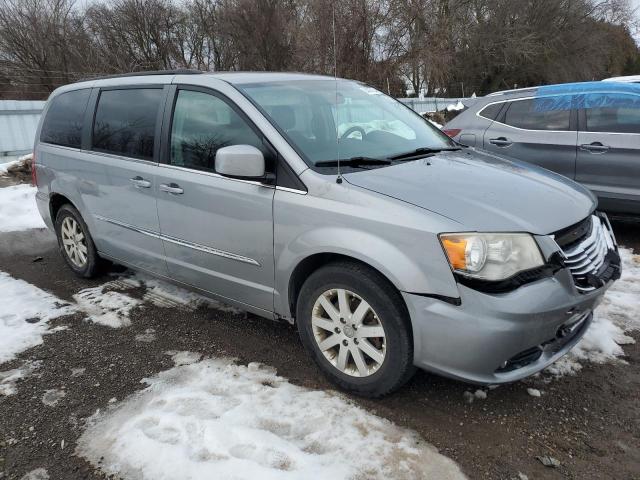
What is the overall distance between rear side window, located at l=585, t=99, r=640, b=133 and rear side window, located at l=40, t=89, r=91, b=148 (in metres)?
4.90

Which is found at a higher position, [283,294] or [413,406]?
[283,294]

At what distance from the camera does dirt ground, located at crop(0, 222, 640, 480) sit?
246cm

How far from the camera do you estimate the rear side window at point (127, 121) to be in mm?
3766

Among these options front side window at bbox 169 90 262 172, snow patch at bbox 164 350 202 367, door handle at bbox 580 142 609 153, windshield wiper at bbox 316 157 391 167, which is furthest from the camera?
door handle at bbox 580 142 609 153

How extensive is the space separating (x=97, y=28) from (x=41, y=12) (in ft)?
9.16

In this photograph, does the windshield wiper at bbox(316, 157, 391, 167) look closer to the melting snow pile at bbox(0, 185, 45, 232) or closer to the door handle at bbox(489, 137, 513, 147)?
the door handle at bbox(489, 137, 513, 147)

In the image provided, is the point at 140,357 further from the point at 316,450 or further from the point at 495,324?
the point at 495,324

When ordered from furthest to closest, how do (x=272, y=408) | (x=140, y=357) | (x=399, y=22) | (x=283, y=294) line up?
(x=399, y=22), (x=140, y=357), (x=283, y=294), (x=272, y=408)

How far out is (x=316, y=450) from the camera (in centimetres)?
248

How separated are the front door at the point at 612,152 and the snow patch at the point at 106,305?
180 inches

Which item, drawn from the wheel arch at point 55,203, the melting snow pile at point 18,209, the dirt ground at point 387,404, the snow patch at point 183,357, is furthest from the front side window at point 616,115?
the melting snow pile at point 18,209

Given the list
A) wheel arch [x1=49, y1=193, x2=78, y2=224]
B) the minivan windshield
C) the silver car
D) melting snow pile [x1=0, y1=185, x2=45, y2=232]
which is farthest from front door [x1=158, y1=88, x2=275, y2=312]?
melting snow pile [x1=0, y1=185, x2=45, y2=232]

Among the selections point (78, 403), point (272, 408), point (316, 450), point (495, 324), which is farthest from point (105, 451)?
point (495, 324)

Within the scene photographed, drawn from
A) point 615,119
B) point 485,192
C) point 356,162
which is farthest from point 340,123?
point 615,119
